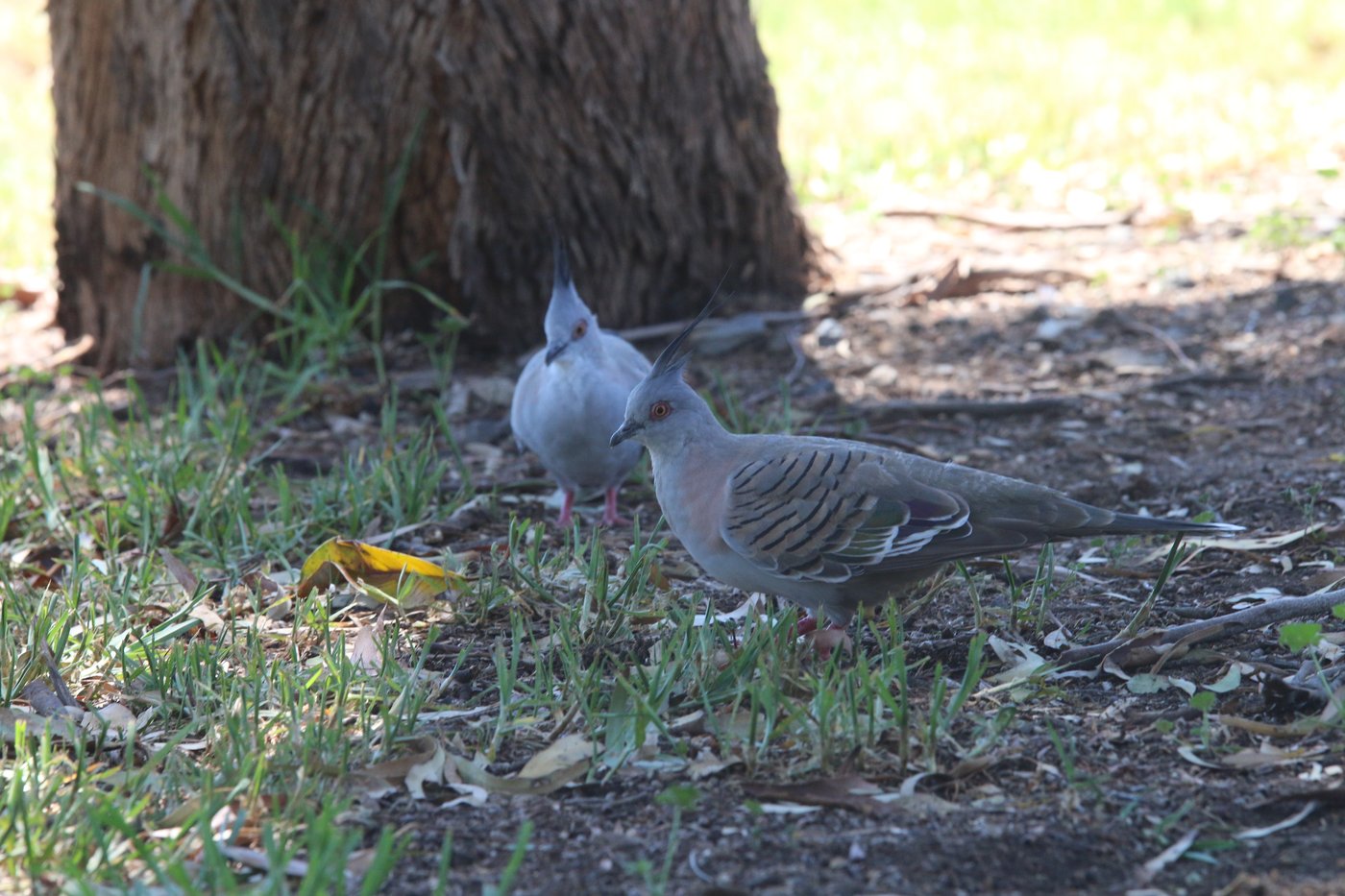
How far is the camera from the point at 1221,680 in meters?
3.14

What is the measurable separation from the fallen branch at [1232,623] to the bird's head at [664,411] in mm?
1086

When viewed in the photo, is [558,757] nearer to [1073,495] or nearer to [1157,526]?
[1157,526]

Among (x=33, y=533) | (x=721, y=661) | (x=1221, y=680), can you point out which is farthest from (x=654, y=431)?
(x=33, y=533)

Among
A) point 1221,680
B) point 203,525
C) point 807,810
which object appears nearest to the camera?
point 807,810

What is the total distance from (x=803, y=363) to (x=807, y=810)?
351 centimetres

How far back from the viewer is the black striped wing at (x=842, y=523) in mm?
3320

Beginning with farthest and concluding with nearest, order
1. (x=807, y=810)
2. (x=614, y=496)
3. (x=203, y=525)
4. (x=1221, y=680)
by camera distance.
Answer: (x=614, y=496) → (x=203, y=525) → (x=1221, y=680) → (x=807, y=810)

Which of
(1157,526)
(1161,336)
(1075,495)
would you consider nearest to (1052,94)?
(1161,336)

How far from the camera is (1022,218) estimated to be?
298 inches

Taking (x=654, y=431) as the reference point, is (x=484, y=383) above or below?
below

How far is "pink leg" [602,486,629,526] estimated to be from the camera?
4.68 meters

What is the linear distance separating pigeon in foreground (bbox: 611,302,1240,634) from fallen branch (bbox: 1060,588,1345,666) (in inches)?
7.9

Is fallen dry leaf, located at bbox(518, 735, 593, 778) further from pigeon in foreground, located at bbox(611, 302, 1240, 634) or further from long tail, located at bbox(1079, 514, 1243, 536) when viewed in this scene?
long tail, located at bbox(1079, 514, 1243, 536)

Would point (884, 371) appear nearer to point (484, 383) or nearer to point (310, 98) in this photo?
point (484, 383)
